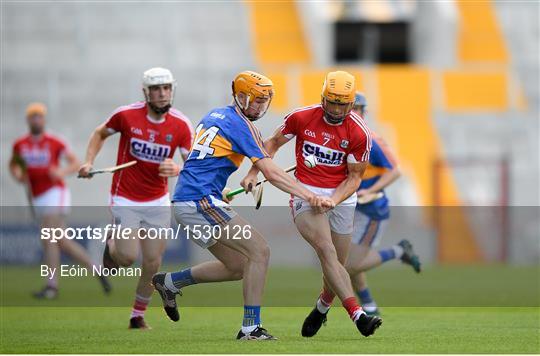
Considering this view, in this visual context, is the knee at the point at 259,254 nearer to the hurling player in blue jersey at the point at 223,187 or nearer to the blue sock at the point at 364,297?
the hurling player in blue jersey at the point at 223,187

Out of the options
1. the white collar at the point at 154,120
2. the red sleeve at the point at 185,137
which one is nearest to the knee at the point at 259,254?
the red sleeve at the point at 185,137

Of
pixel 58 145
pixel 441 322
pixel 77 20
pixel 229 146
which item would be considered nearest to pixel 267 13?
pixel 77 20

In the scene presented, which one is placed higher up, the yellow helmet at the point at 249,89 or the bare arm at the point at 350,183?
the yellow helmet at the point at 249,89

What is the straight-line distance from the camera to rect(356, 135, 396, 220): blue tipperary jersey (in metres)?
14.1

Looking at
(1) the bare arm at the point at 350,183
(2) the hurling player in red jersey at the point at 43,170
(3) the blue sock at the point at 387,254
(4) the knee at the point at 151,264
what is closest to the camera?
(1) the bare arm at the point at 350,183

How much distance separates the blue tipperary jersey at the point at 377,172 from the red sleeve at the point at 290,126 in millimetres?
2927

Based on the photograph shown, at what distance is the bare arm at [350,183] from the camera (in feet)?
36.3

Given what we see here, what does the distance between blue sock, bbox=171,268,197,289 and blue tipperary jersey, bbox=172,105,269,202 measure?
0.65 metres

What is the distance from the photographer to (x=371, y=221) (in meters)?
14.2

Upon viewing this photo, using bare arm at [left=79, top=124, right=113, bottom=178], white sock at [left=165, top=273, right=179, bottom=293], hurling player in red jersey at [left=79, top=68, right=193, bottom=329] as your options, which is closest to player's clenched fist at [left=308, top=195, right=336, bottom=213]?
white sock at [left=165, top=273, right=179, bottom=293]

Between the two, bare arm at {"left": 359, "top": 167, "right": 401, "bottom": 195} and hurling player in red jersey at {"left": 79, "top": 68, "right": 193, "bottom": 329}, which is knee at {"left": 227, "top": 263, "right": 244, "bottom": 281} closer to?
hurling player in red jersey at {"left": 79, "top": 68, "right": 193, "bottom": 329}

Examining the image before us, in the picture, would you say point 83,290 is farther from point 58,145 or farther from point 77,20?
point 77,20

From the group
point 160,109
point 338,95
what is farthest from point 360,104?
point 338,95

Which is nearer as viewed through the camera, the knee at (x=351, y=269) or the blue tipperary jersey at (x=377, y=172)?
the knee at (x=351, y=269)
